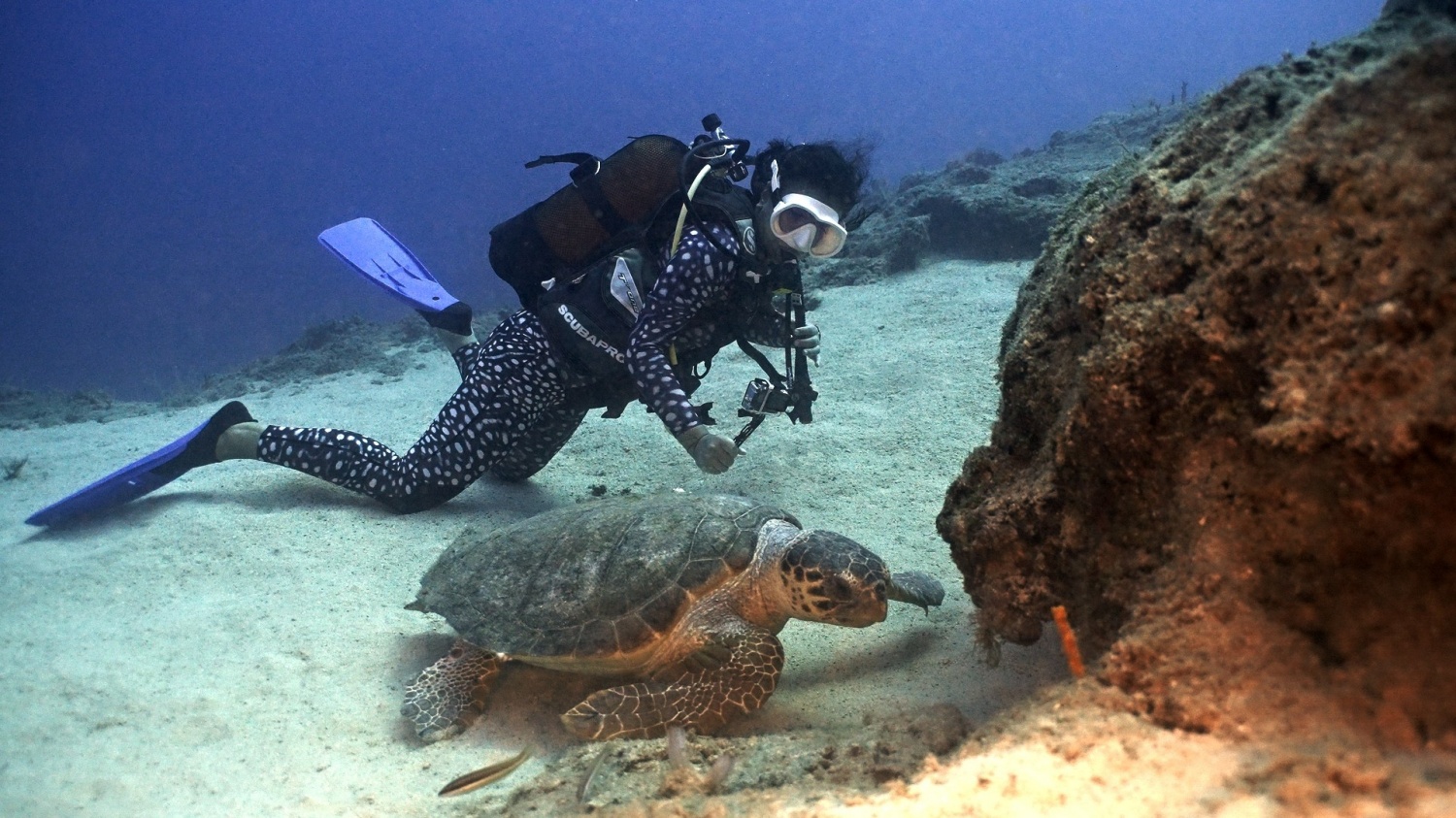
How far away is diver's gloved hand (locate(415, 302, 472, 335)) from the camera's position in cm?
582

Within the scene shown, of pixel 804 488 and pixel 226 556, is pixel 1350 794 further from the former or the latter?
pixel 226 556

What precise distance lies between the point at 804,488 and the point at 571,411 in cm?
197

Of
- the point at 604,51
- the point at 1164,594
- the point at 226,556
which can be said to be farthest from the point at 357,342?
the point at 604,51

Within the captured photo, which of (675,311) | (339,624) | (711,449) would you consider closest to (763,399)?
(711,449)

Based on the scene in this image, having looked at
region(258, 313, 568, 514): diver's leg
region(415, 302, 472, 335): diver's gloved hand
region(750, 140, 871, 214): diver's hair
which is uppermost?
region(750, 140, 871, 214): diver's hair

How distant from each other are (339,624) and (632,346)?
240 cm

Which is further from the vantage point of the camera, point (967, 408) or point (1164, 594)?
point (967, 408)

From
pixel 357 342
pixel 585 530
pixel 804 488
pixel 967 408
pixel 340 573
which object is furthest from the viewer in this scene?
pixel 357 342

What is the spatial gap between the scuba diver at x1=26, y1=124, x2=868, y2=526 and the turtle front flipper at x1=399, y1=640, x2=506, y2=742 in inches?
63.9

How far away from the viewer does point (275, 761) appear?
2.81m

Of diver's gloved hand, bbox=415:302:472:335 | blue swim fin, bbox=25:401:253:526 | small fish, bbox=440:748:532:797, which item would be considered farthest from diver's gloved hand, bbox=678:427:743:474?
blue swim fin, bbox=25:401:253:526

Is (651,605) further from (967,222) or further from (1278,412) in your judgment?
(967,222)

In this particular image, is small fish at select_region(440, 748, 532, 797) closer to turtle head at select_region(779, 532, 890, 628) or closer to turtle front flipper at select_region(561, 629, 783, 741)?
turtle front flipper at select_region(561, 629, 783, 741)

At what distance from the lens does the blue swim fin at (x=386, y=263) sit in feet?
19.7
